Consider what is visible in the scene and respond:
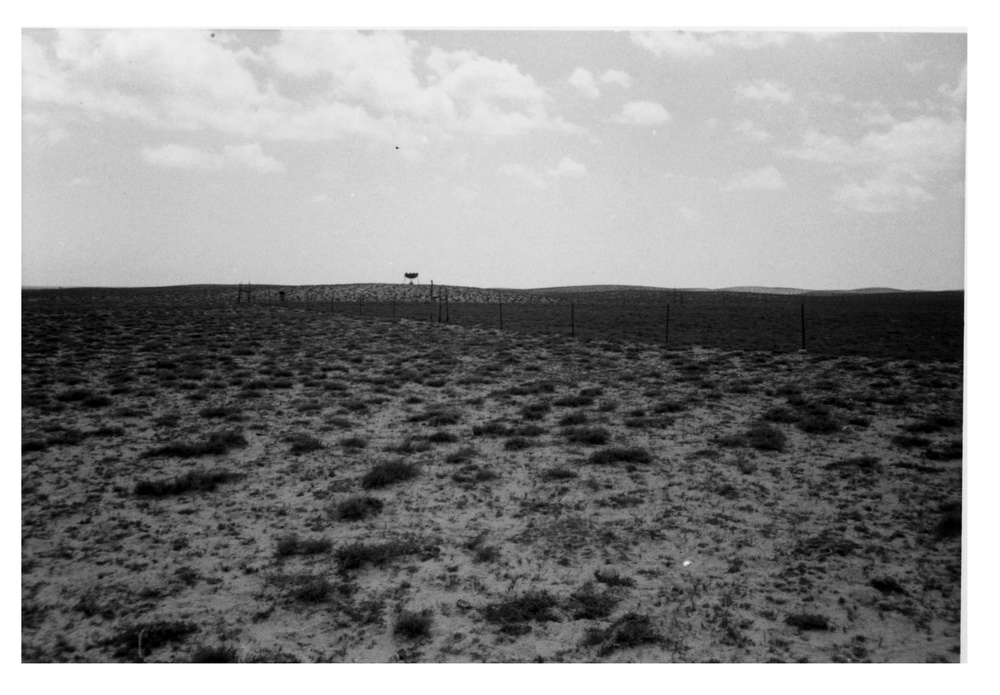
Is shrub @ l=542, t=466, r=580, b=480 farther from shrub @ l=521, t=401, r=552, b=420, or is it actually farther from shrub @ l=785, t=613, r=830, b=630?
shrub @ l=785, t=613, r=830, b=630

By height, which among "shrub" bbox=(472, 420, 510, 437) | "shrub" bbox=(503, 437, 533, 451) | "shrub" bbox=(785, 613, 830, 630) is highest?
"shrub" bbox=(472, 420, 510, 437)

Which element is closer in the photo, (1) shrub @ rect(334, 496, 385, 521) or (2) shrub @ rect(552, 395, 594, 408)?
(1) shrub @ rect(334, 496, 385, 521)

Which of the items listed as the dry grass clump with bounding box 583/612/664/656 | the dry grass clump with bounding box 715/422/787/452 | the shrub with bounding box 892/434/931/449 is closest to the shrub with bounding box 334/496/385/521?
the dry grass clump with bounding box 583/612/664/656

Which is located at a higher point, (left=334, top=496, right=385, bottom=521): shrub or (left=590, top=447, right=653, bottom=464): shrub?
(left=590, top=447, right=653, bottom=464): shrub

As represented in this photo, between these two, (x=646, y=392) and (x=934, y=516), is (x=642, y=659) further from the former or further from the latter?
(x=646, y=392)

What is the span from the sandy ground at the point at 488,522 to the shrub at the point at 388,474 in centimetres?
6

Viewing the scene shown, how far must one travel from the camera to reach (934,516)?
628cm

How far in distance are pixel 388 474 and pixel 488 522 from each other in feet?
6.09

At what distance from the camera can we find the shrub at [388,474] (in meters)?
7.41

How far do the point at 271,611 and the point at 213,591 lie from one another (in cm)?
67

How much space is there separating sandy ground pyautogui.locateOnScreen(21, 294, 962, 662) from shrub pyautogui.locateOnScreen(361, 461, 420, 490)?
0.20 ft

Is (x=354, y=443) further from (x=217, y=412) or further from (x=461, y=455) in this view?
(x=217, y=412)

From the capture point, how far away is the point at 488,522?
20.7ft

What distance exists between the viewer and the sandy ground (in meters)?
4.39
